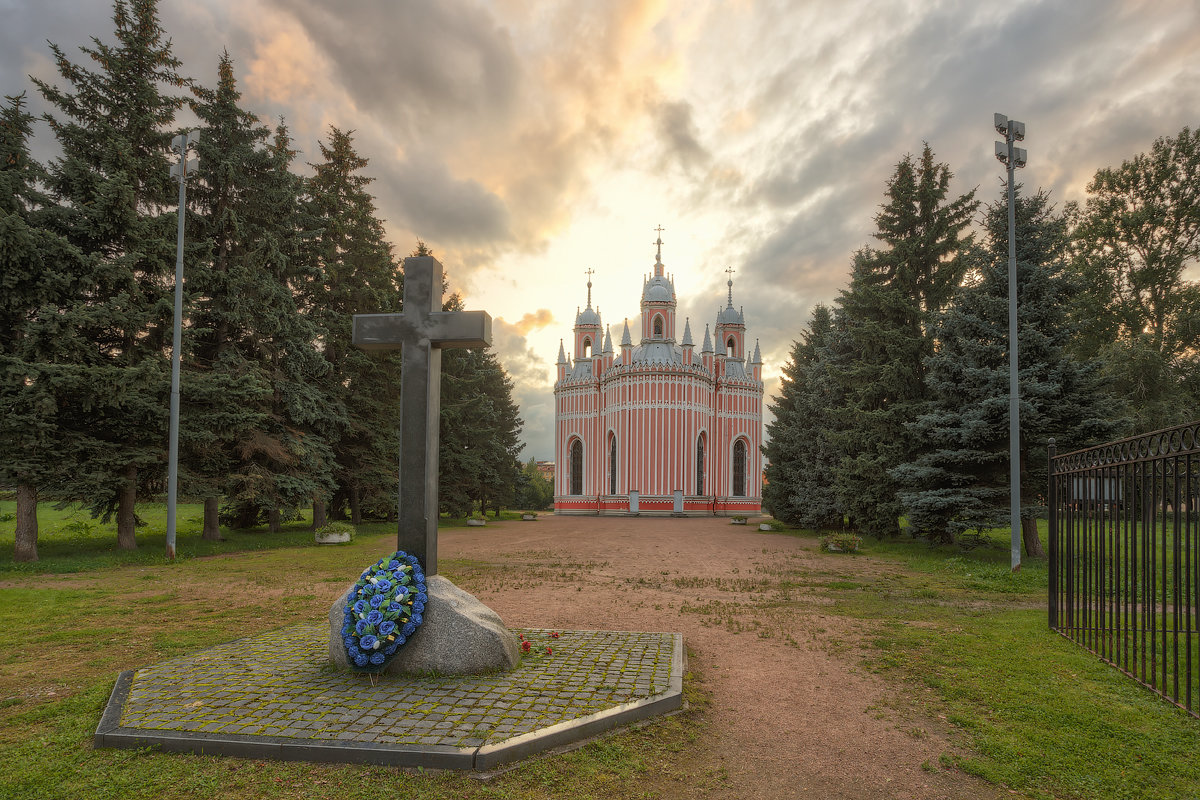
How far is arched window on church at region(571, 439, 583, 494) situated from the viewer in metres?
46.0

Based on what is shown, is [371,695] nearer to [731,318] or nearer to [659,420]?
[659,420]

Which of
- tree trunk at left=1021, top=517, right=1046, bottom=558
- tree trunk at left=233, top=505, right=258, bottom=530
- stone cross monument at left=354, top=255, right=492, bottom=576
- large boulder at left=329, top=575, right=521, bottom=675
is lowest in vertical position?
tree trunk at left=233, top=505, right=258, bottom=530

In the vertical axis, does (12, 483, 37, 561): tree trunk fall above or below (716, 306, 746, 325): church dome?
below

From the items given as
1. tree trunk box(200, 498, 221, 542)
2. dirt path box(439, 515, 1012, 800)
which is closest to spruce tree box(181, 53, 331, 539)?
tree trunk box(200, 498, 221, 542)

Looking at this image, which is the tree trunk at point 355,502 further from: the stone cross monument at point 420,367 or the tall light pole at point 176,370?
the stone cross monument at point 420,367

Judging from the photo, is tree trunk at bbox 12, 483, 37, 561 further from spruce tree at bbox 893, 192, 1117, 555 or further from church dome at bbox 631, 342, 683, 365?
church dome at bbox 631, 342, 683, 365

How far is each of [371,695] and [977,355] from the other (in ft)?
49.7

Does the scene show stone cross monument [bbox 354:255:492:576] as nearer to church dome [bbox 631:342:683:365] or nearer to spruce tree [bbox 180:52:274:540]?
spruce tree [bbox 180:52:274:540]

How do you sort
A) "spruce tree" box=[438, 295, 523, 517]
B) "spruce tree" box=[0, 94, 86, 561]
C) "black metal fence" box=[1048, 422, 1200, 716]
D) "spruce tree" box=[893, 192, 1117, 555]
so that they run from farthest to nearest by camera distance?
"spruce tree" box=[438, 295, 523, 517] < "spruce tree" box=[893, 192, 1117, 555] < "spruce tree" box=[0, 94, 86, 561] < "black metal fence" box=[1048, 422, 1200, 716]

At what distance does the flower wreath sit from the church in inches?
1427

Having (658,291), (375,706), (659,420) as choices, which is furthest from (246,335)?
(658,291)

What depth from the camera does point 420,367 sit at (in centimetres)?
638

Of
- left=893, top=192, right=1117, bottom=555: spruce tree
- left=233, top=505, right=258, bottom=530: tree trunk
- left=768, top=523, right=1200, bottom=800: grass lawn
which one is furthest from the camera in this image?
left=233, top=505, right=258, bottom=530: tree trunk

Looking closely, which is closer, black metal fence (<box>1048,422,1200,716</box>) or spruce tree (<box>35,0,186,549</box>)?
black metal fence (<box>1048,422,1200,716</box>)
